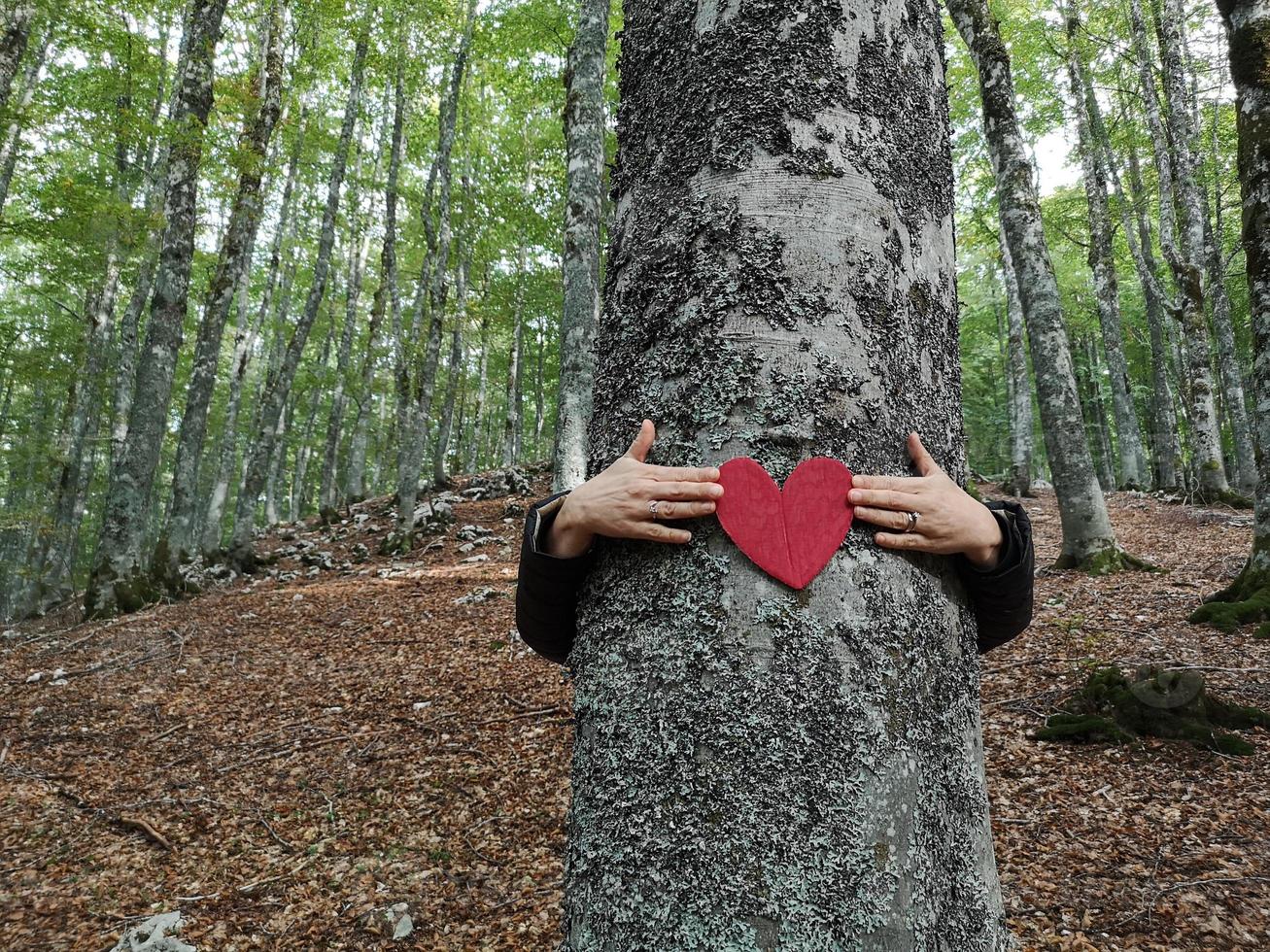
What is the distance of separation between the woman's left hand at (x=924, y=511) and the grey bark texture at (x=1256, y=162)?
20.3 feet

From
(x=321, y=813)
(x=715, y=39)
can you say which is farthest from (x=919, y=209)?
(x=321, y=813)

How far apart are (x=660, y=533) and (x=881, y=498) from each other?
15.0 inches

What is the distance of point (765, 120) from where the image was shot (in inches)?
49.4

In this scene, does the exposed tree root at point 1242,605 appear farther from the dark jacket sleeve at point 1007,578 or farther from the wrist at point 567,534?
the wrist at point 567,534

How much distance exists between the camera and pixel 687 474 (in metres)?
1.15

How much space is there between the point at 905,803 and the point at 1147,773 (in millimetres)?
3941

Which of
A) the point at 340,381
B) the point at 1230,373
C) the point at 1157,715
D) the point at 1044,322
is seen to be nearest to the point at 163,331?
the point at 340,381

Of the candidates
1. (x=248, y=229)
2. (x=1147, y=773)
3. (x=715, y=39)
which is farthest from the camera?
(x=248, y=229)

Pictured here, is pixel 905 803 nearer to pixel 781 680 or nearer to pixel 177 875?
pixel 781 680

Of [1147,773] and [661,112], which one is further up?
[661,112]

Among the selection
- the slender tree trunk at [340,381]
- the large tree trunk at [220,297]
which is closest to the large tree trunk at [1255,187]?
the large tree trunk at [220,297]

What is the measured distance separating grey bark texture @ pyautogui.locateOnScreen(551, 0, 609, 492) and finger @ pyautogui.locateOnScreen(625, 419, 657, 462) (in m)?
7.11

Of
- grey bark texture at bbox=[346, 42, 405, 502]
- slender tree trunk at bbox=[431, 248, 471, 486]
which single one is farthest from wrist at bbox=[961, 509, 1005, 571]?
slender tree trunk at bbox=[431, 248, 471, 486]

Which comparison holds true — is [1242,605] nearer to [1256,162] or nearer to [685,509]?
[1256,162]
